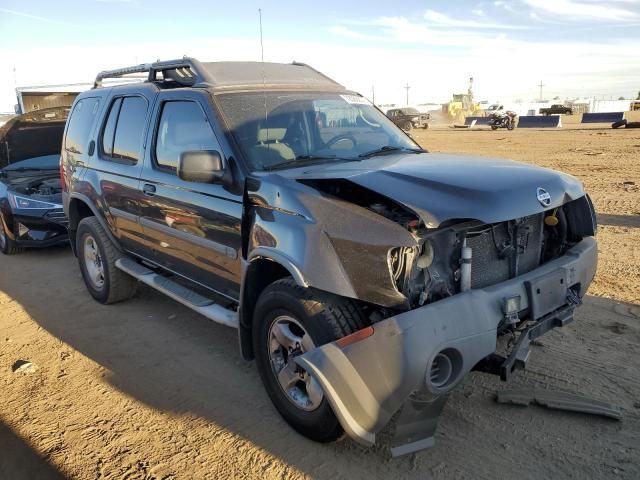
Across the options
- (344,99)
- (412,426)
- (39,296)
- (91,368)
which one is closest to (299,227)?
(412,426)

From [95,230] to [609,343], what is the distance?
480 centimetres

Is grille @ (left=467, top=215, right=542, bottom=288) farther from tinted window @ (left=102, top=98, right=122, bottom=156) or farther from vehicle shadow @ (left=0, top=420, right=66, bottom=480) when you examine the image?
tinted window @ (left=102, top=98, right=122, bottom=156)

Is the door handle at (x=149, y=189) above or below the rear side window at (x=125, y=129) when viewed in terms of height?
below

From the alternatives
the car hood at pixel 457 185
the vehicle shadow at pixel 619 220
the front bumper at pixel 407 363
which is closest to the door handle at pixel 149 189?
the car hood at pixel 457 185

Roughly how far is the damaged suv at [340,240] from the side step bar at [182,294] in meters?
0.02

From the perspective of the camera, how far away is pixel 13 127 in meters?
8.63

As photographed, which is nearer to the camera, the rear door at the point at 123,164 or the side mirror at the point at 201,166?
the side mirror at the point at 201,166

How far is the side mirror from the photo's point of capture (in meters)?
3.42

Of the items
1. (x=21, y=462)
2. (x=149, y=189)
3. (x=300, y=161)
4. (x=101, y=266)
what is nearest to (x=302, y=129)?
(x=300, y=161)

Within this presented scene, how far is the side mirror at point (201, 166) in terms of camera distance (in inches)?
134

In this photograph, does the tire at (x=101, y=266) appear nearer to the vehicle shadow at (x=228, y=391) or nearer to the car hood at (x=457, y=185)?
the vehicle shadow at (x=228, y=391)

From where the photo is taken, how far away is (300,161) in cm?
369

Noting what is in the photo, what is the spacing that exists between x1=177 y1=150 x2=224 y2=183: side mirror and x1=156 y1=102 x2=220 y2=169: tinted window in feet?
0.89

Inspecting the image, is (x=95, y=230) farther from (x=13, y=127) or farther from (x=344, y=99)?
(x=13, y=127)
